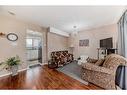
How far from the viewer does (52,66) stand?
508 cm

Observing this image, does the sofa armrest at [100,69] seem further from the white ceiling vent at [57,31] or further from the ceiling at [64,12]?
the white ceiling vent at [57,31]

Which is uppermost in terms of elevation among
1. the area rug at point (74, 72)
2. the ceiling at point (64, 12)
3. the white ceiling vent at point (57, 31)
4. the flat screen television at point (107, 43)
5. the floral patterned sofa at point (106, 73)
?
the ceiling at point (64, 12)

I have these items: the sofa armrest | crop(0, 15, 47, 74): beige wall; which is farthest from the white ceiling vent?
the sofa armrest

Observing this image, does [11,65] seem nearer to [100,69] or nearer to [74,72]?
[74,72]

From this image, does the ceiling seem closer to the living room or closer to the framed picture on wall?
the living room

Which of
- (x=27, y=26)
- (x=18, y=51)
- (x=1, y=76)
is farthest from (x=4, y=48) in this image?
(x=27, y=26)

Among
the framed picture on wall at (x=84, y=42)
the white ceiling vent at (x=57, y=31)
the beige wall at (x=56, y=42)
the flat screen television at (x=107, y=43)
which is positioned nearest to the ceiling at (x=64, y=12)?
the flat screen television at (x=107, y=43)

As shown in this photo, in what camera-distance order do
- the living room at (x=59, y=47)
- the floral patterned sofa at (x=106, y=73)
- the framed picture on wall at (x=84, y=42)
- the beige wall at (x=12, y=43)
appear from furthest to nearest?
1. the framed picture on wall at (x=84, y=42)
2. the beige wall at (x=12, y=43)
3. the living room at (x=59, y=47)
4. the floral patterned sofa at (x=106, y=73)

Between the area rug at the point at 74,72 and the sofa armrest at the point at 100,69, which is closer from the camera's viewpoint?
the sofa armrest at the point at 100,69

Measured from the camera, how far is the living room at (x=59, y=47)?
8.85 feet

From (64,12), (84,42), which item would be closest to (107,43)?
(84,42)

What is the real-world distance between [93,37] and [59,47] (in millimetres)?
2498

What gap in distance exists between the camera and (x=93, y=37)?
21.6ft
